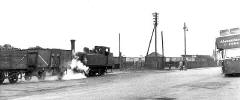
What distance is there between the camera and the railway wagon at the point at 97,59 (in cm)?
3075

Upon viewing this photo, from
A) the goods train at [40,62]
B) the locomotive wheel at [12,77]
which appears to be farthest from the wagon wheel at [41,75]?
the locomotive wheel at [12,77]

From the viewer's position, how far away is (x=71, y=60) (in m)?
28.9

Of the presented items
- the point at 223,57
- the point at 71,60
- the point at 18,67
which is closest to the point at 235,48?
the point at 223,57

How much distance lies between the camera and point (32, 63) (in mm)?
25359

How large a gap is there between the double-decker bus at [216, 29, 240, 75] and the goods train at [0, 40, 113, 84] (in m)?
11.5

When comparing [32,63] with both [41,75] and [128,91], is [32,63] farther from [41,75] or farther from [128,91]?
[128,91]

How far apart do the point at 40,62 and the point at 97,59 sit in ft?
25.7

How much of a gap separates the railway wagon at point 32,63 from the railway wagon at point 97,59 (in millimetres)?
2319

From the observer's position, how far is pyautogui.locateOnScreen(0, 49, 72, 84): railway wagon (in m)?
22.4

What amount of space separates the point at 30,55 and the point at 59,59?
101 inches

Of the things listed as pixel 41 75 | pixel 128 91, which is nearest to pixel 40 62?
pixel 41 75

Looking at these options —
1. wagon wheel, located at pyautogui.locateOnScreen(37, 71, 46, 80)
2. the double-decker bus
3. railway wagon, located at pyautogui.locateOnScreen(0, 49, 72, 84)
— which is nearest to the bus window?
the double-decker bus

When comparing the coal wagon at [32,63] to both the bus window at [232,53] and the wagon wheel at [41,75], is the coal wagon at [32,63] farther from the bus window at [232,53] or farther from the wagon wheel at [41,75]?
the bus window at [232,53]

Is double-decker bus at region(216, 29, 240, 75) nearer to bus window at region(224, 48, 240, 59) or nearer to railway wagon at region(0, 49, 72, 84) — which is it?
bus window at region(224, 48, 240, 59)
